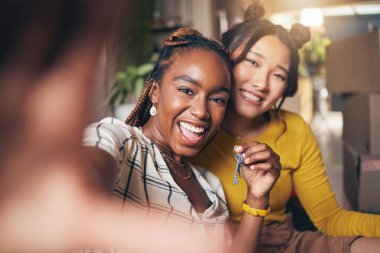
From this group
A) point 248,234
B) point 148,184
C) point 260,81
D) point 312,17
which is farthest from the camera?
point 312,17

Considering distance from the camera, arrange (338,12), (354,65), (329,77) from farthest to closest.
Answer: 1. (338,12)
2. (329,77)
3. (354,65)

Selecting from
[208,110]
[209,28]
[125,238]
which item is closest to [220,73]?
[208,110]

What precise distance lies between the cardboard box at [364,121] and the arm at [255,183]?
37.3 inches

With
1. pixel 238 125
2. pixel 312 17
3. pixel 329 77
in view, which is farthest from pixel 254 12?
pixel 312 17

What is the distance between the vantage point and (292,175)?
1270 mm

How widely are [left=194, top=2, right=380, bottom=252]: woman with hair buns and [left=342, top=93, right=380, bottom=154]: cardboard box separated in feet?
1.68

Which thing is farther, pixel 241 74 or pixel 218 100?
pixel 241 74

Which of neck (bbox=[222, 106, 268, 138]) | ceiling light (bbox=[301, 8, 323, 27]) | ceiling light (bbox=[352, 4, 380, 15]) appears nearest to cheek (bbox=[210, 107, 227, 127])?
neck (bbox=[222, 106, 268, 138])

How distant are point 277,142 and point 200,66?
491 millimetres

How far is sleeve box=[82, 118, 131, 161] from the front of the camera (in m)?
0.52

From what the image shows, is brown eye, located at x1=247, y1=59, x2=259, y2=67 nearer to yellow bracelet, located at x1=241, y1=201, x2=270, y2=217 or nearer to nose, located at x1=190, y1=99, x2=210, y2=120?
nose, located at x1=190, y1=99, x2=210, y2=120

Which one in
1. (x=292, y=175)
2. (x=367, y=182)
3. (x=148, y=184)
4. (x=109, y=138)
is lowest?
(x=367, y=182)

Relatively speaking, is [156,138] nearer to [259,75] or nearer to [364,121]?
[259,75]

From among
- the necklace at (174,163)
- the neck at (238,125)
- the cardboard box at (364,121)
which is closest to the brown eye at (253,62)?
the neck at (238,125)
